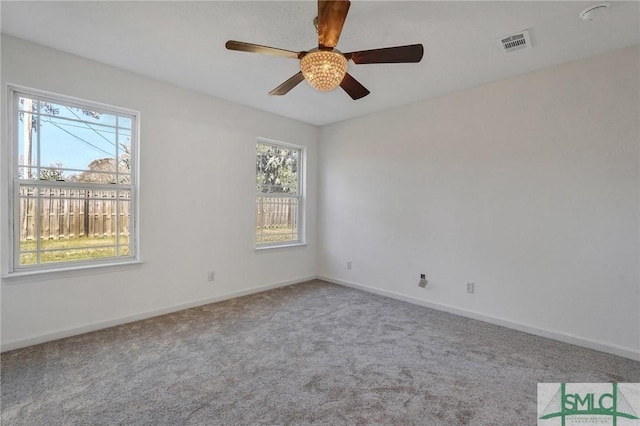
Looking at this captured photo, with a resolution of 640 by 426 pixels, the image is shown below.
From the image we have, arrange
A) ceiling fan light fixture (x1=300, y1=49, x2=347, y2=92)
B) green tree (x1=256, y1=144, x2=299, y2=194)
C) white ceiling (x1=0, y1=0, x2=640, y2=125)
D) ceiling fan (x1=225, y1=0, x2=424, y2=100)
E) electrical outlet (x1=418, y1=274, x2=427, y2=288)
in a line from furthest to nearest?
green tree (x1=256, y1=144, x2=299, y2=194) < electrical outlet (x1=418, y1=274, x2=427, y2=288) < white ceiling (x1=0, y1=0, x2=640, y2=125) < ceiling fan light fixture (x1=300, y1=49, x2=347, y2=92) < ceiling fan (x1=225, y1=0, x2=424, y2=100)

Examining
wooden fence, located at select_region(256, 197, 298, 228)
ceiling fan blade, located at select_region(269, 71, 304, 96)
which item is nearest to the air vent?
ceiling fan blade, located at select_region(269, 71, 304, 96)

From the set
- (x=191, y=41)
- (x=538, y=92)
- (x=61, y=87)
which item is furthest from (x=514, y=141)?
(x=61, y=87)

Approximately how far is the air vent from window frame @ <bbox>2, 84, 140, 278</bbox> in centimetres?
351

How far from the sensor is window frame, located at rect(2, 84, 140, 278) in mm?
2486

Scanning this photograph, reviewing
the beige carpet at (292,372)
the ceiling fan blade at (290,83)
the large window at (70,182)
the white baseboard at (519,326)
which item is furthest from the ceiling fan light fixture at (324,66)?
the white baseboard at (519,326)

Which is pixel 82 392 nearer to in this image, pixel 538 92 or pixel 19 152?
pixel 19 152

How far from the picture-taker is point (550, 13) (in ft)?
6.69

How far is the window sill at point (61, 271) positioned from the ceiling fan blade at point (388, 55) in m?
2.94

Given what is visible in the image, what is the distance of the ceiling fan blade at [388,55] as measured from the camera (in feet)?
5.77

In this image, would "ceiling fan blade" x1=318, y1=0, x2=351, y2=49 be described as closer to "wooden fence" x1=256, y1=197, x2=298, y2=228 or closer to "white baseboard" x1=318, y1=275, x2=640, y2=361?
"wooden fence" x1=256, y1=197, x2=298, y2=228

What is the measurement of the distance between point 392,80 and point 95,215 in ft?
11.0

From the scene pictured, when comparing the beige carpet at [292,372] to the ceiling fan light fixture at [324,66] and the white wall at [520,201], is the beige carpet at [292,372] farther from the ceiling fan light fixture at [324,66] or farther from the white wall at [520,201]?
the ceiling fan light fixture at [324,66]

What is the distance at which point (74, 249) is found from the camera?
113 inches

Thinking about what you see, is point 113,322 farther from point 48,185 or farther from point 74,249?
point 48,185
